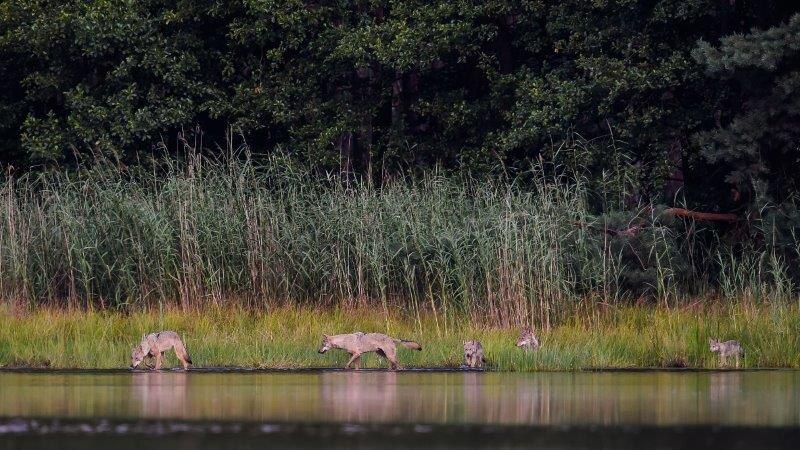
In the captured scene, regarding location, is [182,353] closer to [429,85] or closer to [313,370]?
[313,370]

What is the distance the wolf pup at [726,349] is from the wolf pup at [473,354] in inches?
83.6

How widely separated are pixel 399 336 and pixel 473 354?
2.08 metres

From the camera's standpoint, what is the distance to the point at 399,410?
9.61 m

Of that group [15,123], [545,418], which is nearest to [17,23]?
[15,123]

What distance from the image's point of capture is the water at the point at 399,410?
810cm

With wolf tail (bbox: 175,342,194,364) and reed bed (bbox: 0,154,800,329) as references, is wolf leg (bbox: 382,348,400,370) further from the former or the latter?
reed bed (bbox: 0,154,800,329)

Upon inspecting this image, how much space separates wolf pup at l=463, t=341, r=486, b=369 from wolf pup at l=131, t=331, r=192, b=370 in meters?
2.37

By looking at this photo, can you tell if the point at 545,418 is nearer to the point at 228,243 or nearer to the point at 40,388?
the point at 40,388

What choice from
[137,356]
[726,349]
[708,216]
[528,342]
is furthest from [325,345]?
[708,216]

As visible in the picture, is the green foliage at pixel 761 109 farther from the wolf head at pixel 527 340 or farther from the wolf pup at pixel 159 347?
the wolf pup at pixel 159 347

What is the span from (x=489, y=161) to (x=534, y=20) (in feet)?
9.92

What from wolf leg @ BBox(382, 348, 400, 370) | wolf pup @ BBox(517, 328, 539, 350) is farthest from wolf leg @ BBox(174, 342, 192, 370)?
wolf pup @ BBox(517, 328, 539, 350)

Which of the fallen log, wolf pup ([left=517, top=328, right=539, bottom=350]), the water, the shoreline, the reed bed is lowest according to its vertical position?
the water

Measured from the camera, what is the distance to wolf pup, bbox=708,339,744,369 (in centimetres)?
1351
